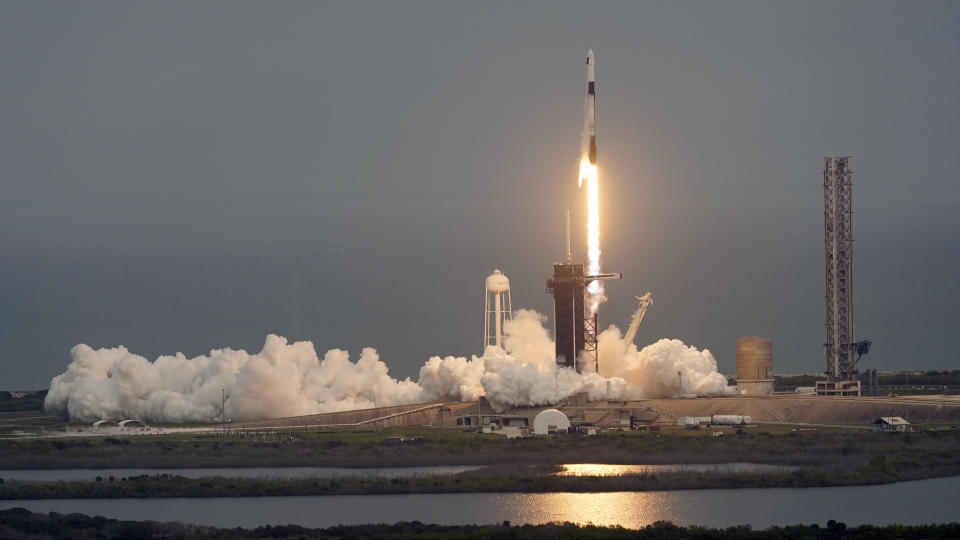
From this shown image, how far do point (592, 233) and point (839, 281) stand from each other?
13939mm

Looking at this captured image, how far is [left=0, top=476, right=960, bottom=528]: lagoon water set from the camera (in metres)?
74.6

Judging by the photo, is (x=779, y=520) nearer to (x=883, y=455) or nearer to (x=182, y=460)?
(x=883, y=455)

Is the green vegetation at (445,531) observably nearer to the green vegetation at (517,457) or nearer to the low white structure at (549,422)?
the green vegetation at (517,457)

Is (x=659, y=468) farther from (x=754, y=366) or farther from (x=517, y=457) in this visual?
(x=754, y=366)

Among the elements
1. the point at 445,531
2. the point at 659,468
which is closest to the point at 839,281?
the point at 659,468

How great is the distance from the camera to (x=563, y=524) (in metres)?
72.1

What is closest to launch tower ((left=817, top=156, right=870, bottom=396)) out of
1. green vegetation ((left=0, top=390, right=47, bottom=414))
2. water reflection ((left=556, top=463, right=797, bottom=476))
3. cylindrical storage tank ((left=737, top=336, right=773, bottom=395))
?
cylindrical storage tank ((left=737, top=336, right=773, bottom=395))

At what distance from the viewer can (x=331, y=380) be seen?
10994 cm

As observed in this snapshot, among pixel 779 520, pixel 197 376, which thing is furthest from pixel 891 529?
pixel 197 376

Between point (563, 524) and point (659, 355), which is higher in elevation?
point (659, 355)

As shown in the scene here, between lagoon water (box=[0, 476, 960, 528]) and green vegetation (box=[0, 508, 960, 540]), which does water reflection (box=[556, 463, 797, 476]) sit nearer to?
lagoon water (box=[0, 476, 960, 528])

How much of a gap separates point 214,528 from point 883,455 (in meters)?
A: 31.2

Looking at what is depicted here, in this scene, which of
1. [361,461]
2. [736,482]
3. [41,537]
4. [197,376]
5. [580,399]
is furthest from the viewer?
[197,376]

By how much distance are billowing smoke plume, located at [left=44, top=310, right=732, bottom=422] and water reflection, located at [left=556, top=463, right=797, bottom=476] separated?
1412 centimetres
